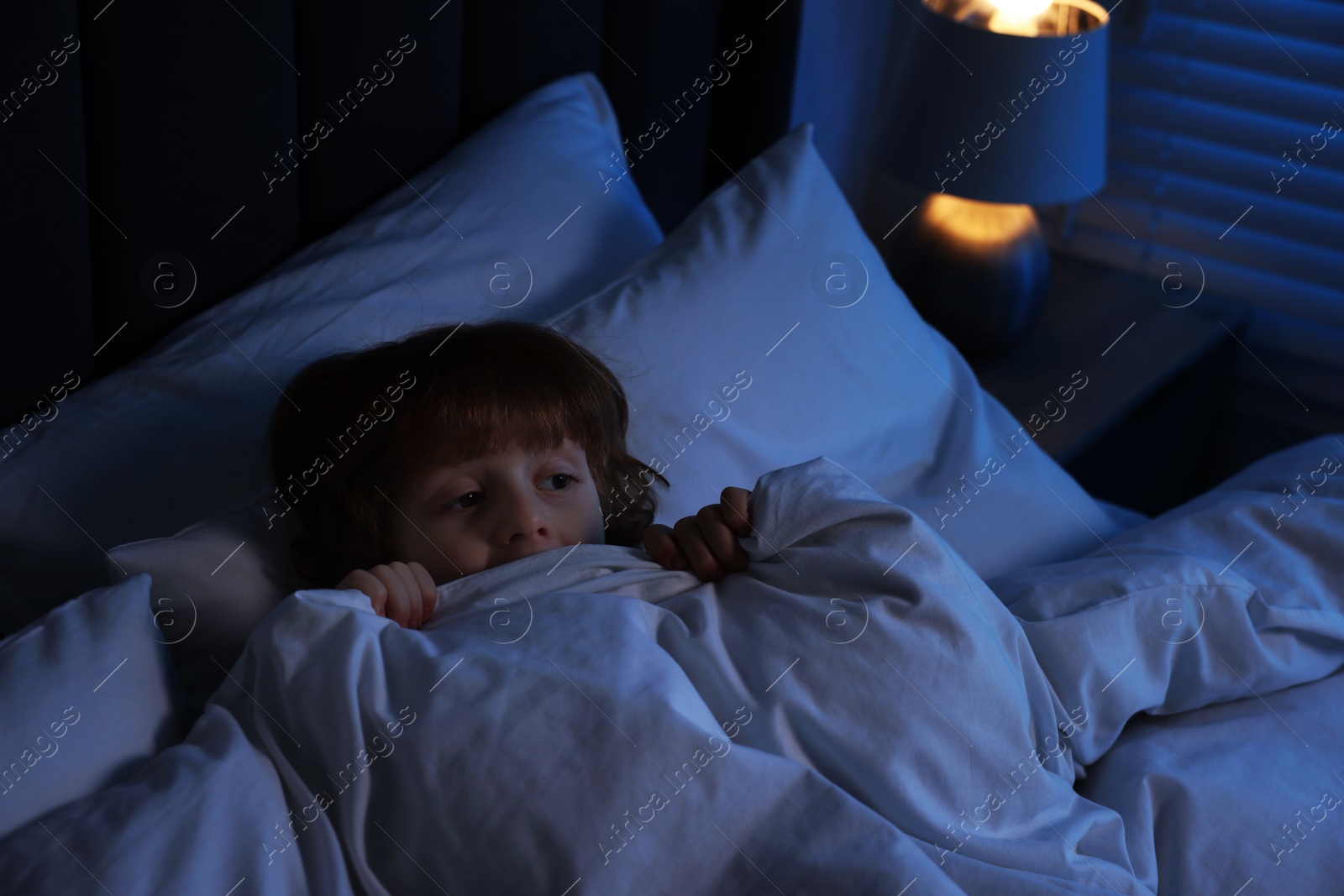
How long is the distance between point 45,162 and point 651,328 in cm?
Result: 54

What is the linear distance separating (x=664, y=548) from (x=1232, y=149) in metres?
1.55

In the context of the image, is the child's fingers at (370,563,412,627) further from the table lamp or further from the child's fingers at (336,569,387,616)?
the table lamp

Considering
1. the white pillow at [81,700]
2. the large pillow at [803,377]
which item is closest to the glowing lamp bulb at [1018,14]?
the large pillow at [803,377]

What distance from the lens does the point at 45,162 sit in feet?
3.00

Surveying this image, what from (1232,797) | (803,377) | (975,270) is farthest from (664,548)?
(975,270)

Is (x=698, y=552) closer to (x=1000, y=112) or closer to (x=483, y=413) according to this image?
(x=483, y=413)

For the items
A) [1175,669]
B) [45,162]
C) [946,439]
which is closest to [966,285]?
[946,439]

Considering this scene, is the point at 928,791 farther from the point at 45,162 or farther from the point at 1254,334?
the point at 1254,334

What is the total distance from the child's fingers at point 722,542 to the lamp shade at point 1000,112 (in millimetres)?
943

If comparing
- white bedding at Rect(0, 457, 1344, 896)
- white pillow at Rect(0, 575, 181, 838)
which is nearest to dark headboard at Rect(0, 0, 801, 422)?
white pillow at Rect(0, 575, 181, 838)

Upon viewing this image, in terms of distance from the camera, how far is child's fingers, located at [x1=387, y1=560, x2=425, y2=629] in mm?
835

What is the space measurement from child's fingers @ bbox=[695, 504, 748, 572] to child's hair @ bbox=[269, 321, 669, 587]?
0.14m

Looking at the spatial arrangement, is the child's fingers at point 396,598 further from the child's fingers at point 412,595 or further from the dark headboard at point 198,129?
the dark headboard at point 198,129

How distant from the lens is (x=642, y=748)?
71 centimetres
